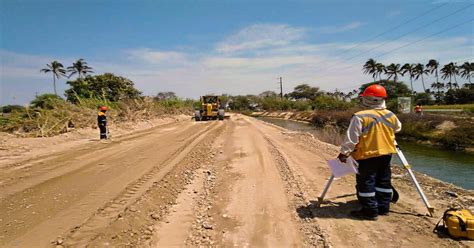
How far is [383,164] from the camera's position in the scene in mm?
4020

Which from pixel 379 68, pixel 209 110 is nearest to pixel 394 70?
pixel 379 68

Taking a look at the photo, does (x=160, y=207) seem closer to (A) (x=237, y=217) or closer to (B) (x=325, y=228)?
(A) (x=237, y=217)

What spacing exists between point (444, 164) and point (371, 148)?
1193 cm

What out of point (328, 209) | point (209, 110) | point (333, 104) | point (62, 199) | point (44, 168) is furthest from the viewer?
point (333, 104)

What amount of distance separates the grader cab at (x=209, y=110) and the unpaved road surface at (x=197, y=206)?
18209mm

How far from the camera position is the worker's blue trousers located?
394cm

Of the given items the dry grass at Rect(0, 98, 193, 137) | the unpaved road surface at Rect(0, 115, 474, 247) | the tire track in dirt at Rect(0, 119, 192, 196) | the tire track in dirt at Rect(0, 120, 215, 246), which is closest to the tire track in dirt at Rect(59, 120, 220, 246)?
the unpaved road surface at Rect(0, 115, 474, 247)

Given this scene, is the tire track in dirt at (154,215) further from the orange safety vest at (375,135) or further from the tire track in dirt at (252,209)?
the orange safety vest at (375,135)

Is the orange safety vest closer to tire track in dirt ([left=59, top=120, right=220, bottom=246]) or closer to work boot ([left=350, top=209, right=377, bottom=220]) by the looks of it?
work boot ([left=350, top=209, right=377, bottom=220])

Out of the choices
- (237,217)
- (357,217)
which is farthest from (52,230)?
(357,217)

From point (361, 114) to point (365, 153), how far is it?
1.65ft

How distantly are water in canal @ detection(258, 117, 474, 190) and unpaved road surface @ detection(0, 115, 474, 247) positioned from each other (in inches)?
207

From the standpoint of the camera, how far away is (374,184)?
13.1 feet

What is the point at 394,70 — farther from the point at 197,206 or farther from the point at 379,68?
the point at 197,206
